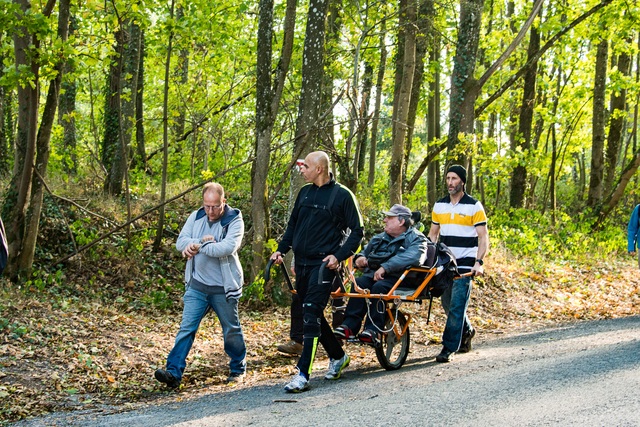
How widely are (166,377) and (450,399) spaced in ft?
9.91

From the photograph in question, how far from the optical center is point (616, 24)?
66.2ft

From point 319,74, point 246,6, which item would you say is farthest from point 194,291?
point 246,6

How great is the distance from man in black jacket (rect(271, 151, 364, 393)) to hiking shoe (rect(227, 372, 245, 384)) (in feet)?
3.42

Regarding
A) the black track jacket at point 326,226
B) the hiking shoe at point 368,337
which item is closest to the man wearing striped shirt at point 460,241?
the hiking shoe at point 368,337

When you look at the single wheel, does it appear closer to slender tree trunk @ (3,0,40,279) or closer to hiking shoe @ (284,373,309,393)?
hiking shoe @ (284,373,309,393)

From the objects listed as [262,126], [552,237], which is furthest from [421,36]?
[552,237]

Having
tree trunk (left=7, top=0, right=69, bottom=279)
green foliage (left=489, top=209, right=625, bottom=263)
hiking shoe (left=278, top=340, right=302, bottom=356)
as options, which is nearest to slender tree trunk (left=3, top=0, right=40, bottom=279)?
tree trunk (left=7, top=0, right=69, bottom=279)

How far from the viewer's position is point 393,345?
888 centimetres

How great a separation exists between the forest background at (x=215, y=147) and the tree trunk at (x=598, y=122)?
0.06m

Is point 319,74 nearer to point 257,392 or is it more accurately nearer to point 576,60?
point 257,392

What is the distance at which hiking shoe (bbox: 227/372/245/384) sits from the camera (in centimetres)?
841

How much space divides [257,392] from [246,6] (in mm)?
10605

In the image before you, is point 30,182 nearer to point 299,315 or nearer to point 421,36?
point 299,315

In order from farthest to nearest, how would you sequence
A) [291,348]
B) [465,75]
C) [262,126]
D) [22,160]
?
1. [465,75]
2. [22,160]
3. [262,126]
4. [291,348]
